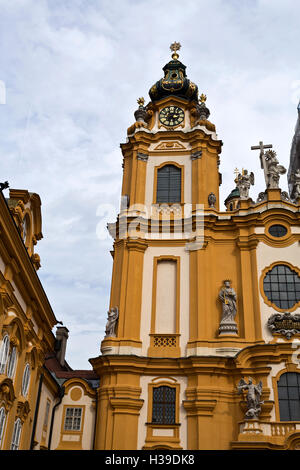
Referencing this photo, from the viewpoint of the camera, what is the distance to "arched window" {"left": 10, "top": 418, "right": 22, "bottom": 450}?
1530 centimetres

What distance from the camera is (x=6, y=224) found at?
1252 centimetres

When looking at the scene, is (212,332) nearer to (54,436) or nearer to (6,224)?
(54,436)

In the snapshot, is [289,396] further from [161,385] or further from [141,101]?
[141,101]

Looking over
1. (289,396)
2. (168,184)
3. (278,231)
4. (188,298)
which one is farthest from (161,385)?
(168,184)

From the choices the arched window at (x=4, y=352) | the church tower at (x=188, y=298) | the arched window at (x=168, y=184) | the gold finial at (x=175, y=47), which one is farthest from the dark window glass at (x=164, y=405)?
the gold finial at (x=175, y=47)

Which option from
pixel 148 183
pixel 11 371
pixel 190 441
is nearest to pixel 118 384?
pixel 190 441

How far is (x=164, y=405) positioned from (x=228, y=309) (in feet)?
16.5

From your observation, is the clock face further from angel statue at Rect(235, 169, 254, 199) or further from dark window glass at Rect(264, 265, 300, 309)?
dark window glass at Rect(264, 265, 300, 309)

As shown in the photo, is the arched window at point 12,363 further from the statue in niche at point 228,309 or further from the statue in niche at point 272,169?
the statue in niche at point 272,169

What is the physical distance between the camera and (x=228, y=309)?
22047 mm

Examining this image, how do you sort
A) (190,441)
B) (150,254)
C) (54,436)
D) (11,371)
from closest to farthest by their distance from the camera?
(11,371)
(190,441)
(54,436)
(150,254)

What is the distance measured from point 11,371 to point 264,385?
34.9 ft

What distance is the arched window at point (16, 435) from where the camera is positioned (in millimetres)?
15297
